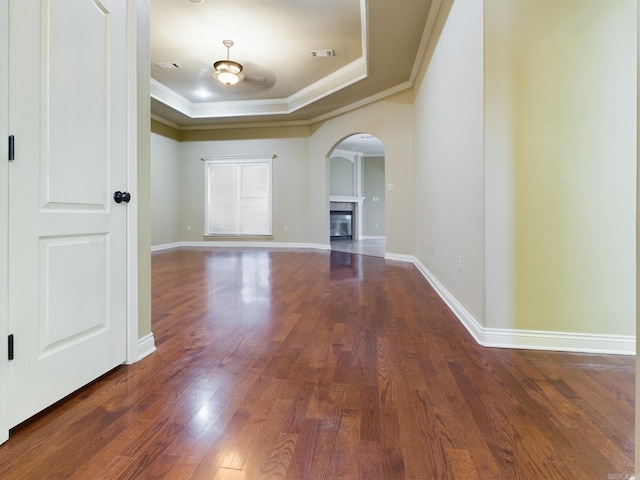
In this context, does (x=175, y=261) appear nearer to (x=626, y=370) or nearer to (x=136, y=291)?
(x=136, y=291)

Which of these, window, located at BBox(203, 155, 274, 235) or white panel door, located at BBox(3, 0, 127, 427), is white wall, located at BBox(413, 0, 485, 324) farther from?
window, located at BBox(203, 155, 274, 235)

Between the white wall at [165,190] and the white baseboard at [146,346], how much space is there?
6121 mm

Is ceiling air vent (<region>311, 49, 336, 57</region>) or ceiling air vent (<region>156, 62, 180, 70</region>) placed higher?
ceiling air vent (<region>156, 62, 180, 70</region>)

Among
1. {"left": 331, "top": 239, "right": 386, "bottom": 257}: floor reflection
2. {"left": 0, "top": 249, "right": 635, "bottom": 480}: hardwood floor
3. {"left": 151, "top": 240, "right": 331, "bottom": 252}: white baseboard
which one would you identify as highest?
{"left": 151, "top": 240, "right": 331, "bottom": 252}: white baseboard

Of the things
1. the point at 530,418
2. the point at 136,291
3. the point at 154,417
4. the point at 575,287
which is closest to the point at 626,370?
the point at 575,287

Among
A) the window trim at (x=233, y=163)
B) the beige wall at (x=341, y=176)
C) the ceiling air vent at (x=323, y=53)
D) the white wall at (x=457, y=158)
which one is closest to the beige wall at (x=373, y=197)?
the beige wall at (x=341, y=176)

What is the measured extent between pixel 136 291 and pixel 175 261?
4.17 m

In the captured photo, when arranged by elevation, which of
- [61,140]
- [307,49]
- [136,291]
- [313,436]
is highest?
[307,49]

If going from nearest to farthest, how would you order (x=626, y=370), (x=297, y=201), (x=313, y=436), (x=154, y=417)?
(x=313, y=436), (x=154, y=417), (x=626, y=370), (x=297, y=201)

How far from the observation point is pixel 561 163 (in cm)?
182

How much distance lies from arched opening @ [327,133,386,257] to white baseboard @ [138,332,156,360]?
804cm

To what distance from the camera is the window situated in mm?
7922

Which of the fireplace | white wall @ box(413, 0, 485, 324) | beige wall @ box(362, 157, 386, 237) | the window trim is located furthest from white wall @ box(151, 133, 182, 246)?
white wall @ box(413, 0, 485, 324)

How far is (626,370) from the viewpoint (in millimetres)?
1574
